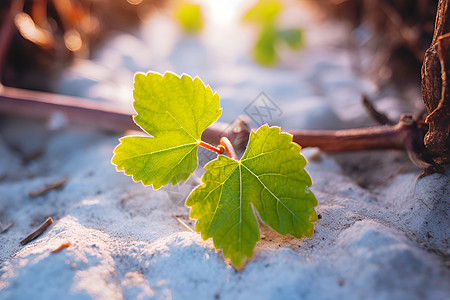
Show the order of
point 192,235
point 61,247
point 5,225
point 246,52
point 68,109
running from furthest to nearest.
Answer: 1. point 246,52
2. point 68,109
3. point 5,225
4. point 192,235
5. point 61,247

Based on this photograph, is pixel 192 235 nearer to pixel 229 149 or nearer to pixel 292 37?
pixel 229 149

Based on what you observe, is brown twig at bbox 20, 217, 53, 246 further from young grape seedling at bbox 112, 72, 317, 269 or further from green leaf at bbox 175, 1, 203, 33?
green leaf at bbox 175, 1, 203, 33

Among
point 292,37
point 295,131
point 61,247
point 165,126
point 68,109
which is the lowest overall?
point 295,131

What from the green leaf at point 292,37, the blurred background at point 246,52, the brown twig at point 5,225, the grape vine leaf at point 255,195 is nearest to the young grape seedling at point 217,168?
the grape vine leaf at point 255,195

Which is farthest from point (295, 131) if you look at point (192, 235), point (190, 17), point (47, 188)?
point (190, 17)

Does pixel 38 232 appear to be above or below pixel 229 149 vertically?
above

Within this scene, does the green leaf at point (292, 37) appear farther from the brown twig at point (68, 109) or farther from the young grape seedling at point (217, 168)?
the young grape seedling at point (217, 168)
